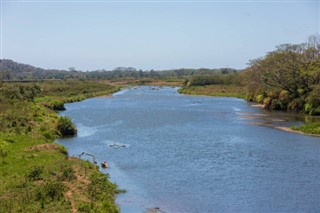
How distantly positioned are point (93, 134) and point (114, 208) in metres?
29.1

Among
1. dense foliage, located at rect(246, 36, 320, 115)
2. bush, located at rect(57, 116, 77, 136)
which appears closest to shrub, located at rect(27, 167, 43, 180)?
bush, located at rect(57, 116, 77, 136)

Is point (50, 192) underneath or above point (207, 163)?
above

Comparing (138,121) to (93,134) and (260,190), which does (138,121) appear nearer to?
(93,134)

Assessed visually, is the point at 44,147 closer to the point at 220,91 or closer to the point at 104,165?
the point at 104,165

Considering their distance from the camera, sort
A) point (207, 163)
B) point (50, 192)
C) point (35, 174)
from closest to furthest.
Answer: point (50, 192), point (35, 174), point (207, 163)

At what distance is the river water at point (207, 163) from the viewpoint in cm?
2557

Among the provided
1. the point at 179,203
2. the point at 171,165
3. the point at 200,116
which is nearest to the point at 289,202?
the point at 179,203

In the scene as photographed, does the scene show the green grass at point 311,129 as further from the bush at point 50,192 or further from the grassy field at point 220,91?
the grassy field at point 220,91

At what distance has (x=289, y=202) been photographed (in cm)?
2530

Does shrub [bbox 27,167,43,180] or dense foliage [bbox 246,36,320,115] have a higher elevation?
dense foliage [bbox 246,36,320,115]

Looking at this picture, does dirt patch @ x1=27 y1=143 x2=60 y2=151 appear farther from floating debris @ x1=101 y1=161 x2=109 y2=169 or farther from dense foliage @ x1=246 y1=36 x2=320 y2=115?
dense foliage @ x1=246 y1=36 x2=320 y2=115

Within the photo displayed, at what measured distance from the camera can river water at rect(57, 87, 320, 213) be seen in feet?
83.9

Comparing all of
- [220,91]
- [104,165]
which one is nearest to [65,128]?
[104,165]

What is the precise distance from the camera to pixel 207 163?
3544 centimetres
